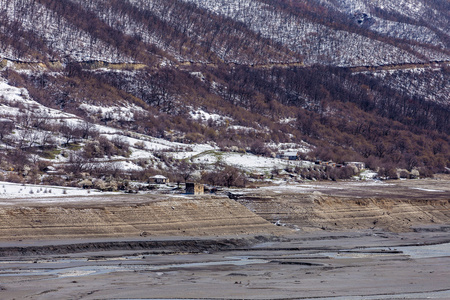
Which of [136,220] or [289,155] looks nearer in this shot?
[136,220]

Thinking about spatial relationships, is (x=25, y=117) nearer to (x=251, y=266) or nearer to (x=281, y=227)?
(x=281, y=227)

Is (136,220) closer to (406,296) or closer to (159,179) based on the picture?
(406,296)

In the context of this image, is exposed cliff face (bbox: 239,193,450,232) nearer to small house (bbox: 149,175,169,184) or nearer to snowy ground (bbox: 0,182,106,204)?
snowy ground (bbox: 0,182,106,204)

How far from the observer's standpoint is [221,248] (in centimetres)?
4047

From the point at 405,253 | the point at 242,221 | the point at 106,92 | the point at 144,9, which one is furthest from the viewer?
the point at 144,9

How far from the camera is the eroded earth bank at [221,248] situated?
27312mm

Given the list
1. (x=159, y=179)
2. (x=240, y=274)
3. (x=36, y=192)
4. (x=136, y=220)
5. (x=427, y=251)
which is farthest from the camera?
(x=159, y=179)

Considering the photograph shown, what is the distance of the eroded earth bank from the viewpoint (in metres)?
27.3

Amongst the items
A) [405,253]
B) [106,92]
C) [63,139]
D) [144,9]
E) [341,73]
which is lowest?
[405,253]

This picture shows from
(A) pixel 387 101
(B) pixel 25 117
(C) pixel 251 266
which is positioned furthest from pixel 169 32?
(C) pixel 251 266

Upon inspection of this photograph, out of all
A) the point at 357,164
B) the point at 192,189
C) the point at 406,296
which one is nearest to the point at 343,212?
the point at 192,189

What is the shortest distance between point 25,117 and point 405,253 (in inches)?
2611

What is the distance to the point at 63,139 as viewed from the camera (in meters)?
86.1

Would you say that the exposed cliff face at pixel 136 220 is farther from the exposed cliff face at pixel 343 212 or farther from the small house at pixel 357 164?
the small house at pixel 357 164
